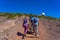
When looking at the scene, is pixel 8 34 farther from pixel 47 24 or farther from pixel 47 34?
pixel 47 24

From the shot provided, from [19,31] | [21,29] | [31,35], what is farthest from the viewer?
[21,29]

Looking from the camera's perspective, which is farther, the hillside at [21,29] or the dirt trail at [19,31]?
the hillside at [21,29]

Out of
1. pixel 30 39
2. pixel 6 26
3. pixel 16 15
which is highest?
pixel 16 15

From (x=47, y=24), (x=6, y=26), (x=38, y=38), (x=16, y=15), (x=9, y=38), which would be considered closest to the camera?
(x=9, y=38)

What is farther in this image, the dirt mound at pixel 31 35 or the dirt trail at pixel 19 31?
the dirt mound at pixel 31 35

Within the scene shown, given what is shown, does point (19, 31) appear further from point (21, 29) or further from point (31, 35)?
point (31, 35)

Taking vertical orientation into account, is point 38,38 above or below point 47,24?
below

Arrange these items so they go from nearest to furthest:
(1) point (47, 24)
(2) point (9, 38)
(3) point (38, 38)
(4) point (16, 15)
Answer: (2) point (9, 38) < (3) point (38, 38) < (1) point (47, 24) < (4) point (16, 15)

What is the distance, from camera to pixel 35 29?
60.1 feet

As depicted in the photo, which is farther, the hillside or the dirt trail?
the hillside

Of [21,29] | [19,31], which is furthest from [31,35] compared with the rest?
[21,29]

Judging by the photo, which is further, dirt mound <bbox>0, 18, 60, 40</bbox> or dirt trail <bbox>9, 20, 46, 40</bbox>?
dirt mound <bbox>0, 18, 60, 40</bbox>

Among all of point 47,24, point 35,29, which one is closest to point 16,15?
point 47,24

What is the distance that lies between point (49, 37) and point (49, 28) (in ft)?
7.74
